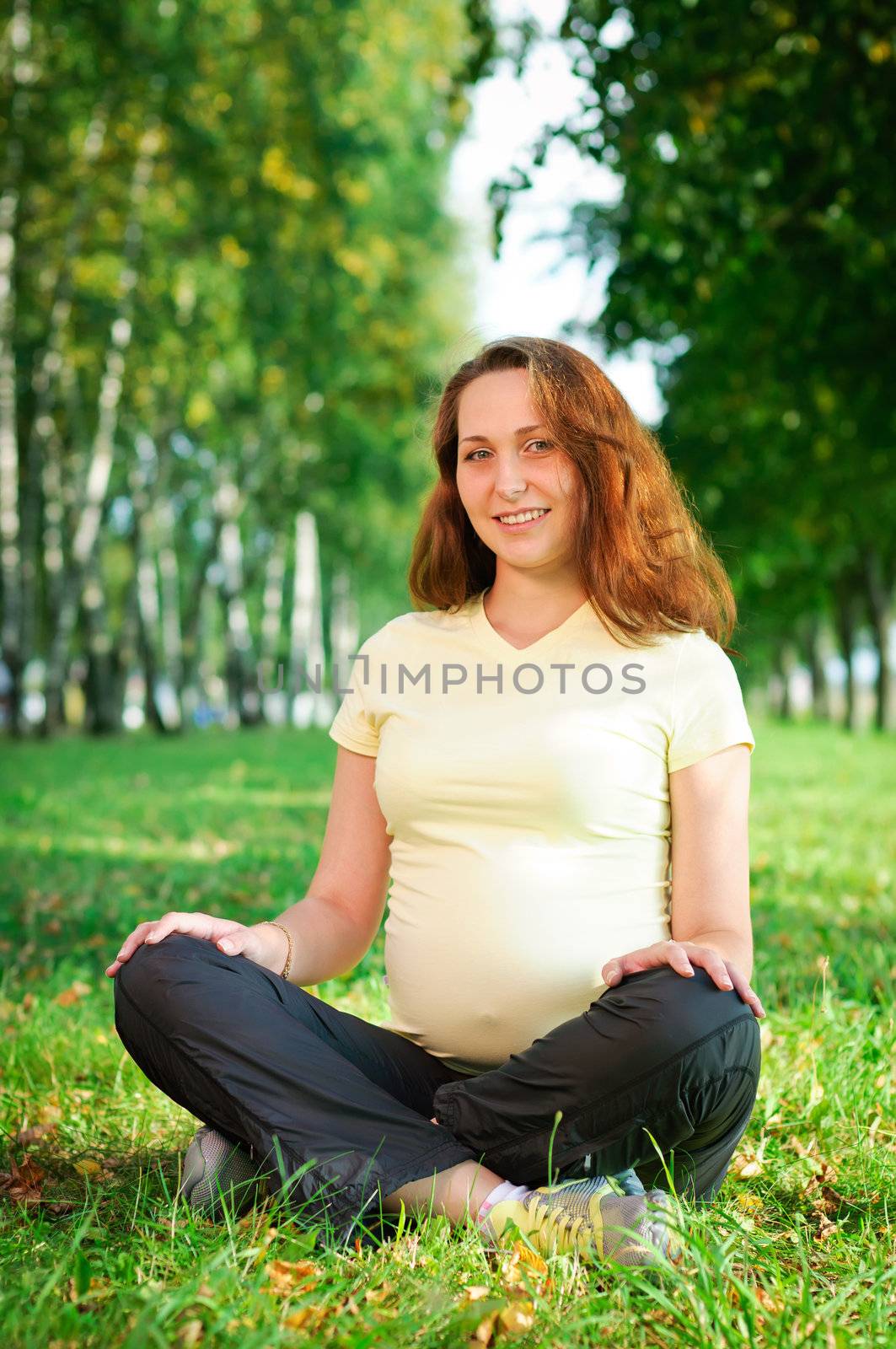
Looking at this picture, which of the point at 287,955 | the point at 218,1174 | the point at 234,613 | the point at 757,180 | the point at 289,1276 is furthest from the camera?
the point at 234,613

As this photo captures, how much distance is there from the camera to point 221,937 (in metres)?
2.65

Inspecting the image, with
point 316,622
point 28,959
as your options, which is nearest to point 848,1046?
point 28,959

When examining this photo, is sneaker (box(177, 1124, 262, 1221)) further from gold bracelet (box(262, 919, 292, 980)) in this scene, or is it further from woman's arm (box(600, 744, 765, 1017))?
woman's arm (box(600, 744, 765, 1017))

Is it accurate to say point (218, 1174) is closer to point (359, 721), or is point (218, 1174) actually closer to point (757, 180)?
point (359, 721)

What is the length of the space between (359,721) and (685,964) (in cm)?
104

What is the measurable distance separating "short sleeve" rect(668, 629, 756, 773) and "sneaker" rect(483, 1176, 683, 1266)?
2.79 feet

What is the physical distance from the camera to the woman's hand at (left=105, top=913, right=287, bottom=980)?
2.56 meters

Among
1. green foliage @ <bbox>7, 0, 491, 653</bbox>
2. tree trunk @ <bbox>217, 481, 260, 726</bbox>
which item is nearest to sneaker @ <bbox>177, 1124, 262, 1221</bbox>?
green foliage @ <bbox>7, 0, 491, 653</bbox>

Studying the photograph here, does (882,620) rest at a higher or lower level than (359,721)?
higher

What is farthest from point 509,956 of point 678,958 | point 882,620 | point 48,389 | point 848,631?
point 848,631

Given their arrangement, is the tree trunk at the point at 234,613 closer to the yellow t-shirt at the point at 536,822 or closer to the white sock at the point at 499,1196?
the yellow t-shirt at the point at 536,822

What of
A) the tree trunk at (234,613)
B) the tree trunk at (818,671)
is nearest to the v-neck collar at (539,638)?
the tree trunk at (234,613)

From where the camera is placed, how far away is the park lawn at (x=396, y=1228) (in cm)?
200

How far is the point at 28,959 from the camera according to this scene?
5031mm
